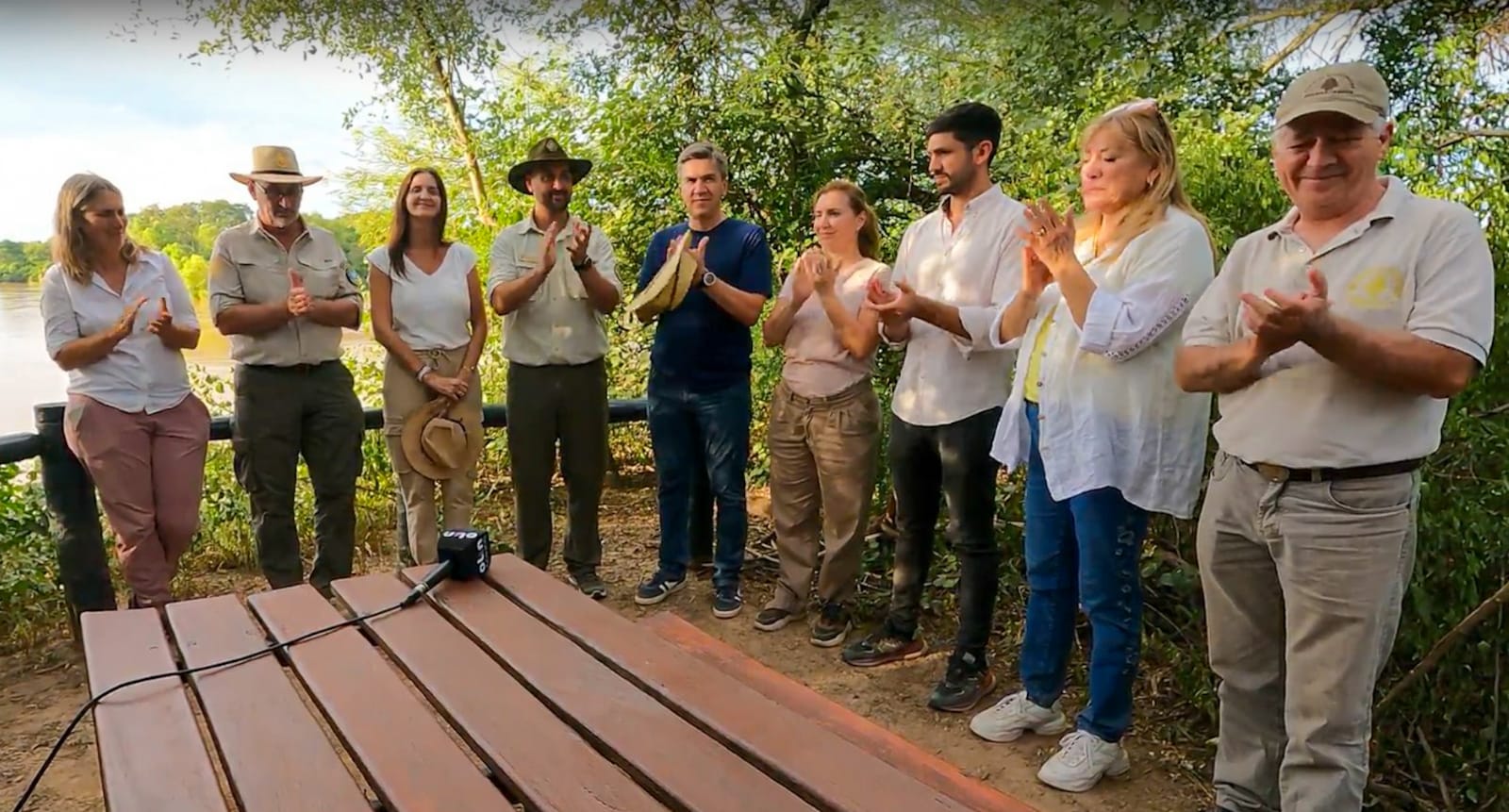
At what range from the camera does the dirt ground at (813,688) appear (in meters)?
2.69

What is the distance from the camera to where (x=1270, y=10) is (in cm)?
494

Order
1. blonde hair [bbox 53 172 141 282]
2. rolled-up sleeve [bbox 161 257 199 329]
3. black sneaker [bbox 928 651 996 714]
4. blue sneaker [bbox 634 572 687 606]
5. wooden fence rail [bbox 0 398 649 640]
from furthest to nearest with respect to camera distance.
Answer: blue sneaker [bbox 634 572 687 606] < rolled-up sleeve [bbox 161 257 199 329] < wooden fence rail [bbox 0 398 649 640] < blonde hair [bbox 53 172 141 282] < black sneaker [bbox 928 651 996 714]

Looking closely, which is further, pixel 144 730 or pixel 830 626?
pixel 830 626

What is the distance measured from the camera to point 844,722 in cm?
185

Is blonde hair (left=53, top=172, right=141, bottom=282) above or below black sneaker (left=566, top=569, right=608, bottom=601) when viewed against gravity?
above

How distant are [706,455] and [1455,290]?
265 centimetres

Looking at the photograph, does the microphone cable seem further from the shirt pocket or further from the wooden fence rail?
the shirt pocket

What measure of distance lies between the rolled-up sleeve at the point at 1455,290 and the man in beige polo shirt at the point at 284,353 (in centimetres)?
331

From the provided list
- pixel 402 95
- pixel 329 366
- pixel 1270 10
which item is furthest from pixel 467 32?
pixel 1270 10

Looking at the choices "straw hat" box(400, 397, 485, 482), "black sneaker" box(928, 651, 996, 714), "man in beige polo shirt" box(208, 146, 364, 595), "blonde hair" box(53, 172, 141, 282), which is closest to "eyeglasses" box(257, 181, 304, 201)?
"man in beige polo shirt" box(208, 146, 364, 595)

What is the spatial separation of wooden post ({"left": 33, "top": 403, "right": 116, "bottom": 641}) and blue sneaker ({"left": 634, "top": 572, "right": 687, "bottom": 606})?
190 centimetres

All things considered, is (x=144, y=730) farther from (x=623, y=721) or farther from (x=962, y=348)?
(x=962, y=348)

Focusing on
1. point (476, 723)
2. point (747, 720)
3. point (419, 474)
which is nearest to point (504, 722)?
point (476, 723)

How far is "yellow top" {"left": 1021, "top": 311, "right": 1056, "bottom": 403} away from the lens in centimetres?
271
